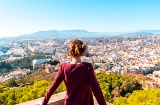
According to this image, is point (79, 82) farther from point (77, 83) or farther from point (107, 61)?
point (107, 61)

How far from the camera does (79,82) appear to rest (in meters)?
1.92

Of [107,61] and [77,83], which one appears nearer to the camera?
[77,83]

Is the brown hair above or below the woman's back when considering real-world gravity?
above

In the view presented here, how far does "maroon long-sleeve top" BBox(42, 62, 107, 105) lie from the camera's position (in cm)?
188

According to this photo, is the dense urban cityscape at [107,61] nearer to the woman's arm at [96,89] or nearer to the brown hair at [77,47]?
the brown hair at [77,47]

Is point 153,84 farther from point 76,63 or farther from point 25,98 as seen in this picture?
point 76,63

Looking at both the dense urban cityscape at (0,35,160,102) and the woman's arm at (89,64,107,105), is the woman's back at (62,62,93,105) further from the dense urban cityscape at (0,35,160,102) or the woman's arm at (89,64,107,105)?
the dense urban cityscape at (0,35,160,102)

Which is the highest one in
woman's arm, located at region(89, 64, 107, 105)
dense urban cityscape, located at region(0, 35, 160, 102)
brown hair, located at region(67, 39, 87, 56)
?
brown hair, located at region(67, 39, 87, 56)

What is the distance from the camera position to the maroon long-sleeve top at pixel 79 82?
1.88 metres

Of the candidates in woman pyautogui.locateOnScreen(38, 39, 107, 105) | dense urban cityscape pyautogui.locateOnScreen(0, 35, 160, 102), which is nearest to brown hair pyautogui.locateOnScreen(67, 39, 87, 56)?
woman pyautogui.locateOnScreen(38, 39, 107, 105)

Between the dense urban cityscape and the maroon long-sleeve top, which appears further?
the dense urban cityscape

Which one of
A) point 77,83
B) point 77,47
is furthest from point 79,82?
point 77,47

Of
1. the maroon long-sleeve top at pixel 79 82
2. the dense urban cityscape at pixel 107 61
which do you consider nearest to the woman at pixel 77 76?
the maroon long-sleeve top at pixel 79 82

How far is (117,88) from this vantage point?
23.0m
